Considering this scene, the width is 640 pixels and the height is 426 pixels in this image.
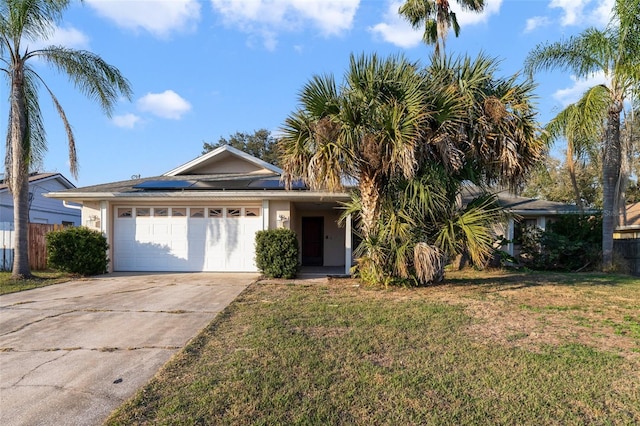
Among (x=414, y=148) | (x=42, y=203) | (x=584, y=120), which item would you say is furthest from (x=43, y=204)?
(x=584, y=120)

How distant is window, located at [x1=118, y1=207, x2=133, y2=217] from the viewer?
12.6 m

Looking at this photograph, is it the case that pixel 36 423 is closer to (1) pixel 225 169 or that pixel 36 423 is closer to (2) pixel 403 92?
(2) pixel 403 92

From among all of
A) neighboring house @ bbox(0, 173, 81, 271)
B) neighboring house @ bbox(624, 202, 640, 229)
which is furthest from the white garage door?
neighboring house @ bbox(624, 202, 640, 229)

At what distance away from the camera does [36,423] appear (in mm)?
3115

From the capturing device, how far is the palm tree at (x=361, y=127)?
8234 millimetres

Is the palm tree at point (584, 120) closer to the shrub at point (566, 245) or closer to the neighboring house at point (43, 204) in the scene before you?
the shrub at point (566, 245)

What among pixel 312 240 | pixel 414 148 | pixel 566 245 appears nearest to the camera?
pixel 414 148

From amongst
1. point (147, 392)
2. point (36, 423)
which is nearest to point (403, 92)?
point (147, 392)

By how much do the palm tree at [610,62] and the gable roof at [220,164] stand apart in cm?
992

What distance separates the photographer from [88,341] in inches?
205

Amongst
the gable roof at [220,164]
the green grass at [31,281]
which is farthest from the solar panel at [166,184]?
the green grass at [31,281]

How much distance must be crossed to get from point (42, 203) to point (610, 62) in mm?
26788

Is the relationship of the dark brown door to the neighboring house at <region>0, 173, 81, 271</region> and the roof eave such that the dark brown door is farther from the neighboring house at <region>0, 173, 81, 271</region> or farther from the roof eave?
the neighboring house at <region>0, 173, 81, 271</region>

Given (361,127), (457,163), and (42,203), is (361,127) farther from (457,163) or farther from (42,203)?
(42,203)
